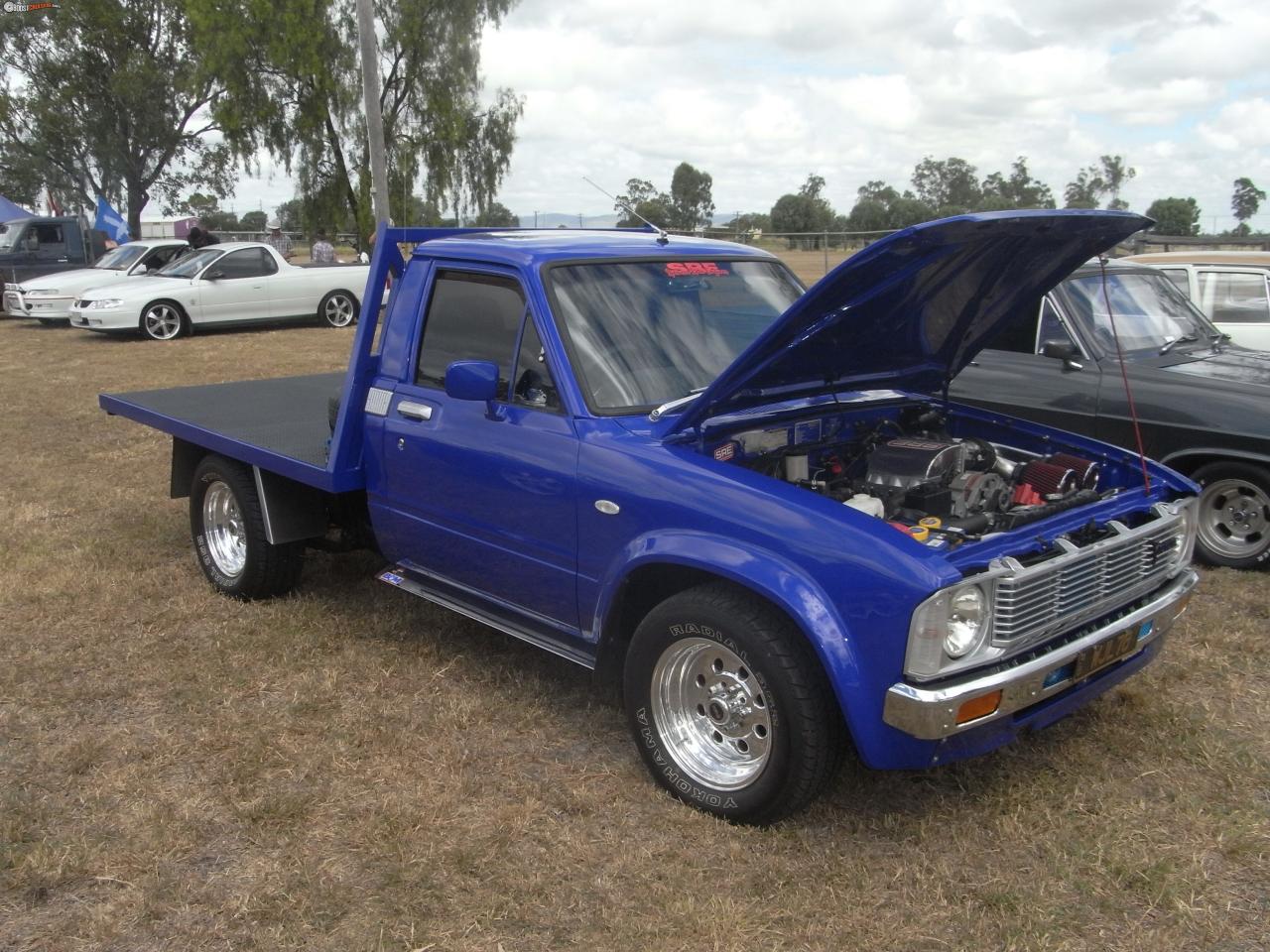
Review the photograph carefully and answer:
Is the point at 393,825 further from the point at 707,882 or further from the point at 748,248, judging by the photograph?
the point at 748,248

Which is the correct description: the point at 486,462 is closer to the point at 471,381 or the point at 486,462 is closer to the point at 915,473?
the point at 471,381

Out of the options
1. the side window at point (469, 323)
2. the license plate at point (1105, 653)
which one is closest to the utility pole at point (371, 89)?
the side window at point (469, 323)

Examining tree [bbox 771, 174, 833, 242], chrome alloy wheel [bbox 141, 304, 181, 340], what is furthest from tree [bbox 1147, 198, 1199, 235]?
chrome alloy wheel [bbox 141, 304, 181, 340]

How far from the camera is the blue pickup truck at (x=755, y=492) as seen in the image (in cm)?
308

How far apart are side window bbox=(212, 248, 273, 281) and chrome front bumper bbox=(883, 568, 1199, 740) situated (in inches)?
653

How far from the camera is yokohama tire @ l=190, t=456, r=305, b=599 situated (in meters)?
5.35

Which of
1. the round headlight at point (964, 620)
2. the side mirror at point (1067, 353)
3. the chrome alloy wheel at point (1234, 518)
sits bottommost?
the chrome alloy wheel at point (1234, 518)

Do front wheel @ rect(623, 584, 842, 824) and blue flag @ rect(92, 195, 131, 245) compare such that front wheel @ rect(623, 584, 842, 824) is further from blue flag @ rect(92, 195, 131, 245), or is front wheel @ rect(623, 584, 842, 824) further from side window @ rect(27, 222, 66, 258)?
blue flag @ rect(92, 195, 131, 245)

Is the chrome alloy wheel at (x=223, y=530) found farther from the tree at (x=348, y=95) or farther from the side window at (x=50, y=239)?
the tree at (x=348, y=95)

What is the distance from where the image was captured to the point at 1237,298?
30.6ft

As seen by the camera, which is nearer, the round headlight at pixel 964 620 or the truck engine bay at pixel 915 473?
the round headlight at pixel 964 620

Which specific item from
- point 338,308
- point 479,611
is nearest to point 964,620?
point 479,611

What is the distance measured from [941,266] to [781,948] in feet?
7.24

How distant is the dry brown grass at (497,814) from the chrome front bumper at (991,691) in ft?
1.76
